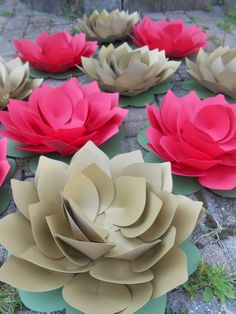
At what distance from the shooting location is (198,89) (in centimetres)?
87

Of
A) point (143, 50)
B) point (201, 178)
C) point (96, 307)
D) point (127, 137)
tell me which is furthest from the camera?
point (143, 50)

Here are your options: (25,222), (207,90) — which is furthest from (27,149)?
(207,90)

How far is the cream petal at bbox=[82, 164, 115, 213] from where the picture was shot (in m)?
0.48

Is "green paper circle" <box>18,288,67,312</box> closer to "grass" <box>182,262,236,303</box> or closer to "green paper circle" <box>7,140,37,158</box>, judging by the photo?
"grass" <box>182,262,236,303</box>

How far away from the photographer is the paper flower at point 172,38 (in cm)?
94

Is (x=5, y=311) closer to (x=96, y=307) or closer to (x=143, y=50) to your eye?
(x=96, y=307)

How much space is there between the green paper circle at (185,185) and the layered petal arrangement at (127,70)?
0.25 metres

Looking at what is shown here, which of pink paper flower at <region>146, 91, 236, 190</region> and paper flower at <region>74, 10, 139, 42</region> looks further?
paper flower at <region>74, 10, 139, 42</region>

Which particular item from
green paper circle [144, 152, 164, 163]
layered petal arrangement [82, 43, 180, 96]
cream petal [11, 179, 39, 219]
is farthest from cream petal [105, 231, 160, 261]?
layered petal arrangement [82, 43, 180, 96]

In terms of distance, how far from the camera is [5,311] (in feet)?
1.47

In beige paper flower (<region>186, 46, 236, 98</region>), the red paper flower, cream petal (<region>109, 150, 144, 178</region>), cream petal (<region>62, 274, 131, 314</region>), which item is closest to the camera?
cream petal (<region>62, 274, 131, 314</region>)

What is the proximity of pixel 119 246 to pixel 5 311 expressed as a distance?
155 millimetres

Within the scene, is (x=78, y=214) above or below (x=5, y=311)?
above

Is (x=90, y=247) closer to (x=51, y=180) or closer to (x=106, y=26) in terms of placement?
(x=51, y=180)
